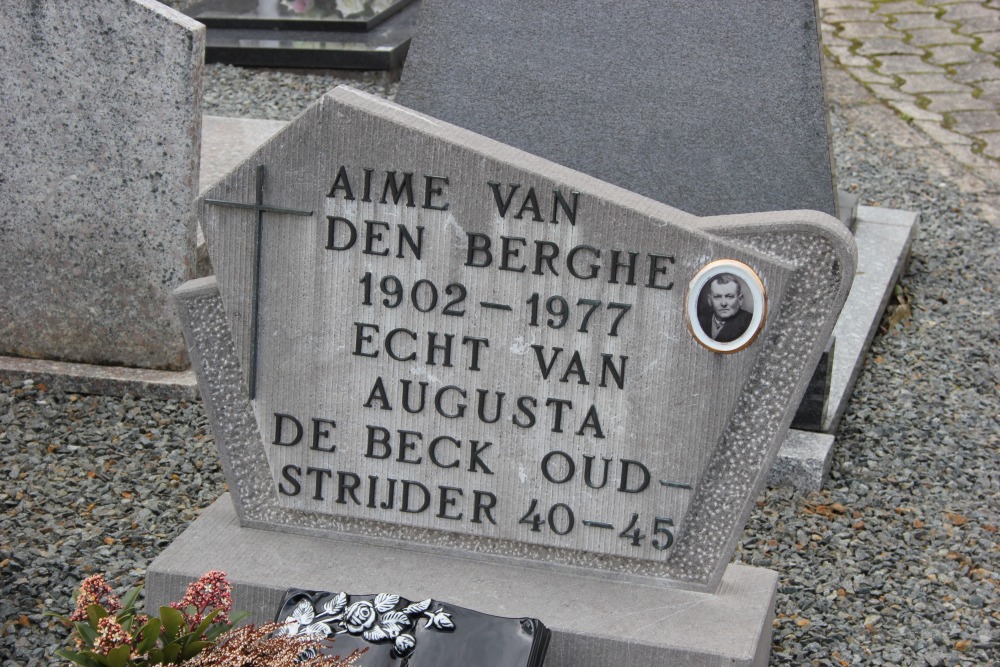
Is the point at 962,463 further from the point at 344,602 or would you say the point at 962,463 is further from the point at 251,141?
the point at 251,141

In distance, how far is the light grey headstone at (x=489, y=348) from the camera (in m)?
2.32

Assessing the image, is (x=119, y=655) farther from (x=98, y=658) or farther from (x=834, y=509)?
(x=834, y=509)

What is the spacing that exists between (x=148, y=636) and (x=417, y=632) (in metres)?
0.51

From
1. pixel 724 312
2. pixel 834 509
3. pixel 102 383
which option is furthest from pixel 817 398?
pixel 102 383

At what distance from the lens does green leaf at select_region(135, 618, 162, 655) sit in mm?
1975

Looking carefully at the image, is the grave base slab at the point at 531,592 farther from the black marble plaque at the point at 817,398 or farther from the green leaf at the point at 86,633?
the black marble plaque at the point at 817,398

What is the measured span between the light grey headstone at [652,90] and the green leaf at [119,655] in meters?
2.19

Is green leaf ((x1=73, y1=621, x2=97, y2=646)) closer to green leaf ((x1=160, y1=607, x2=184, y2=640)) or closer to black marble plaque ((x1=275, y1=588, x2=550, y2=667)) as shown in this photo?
green leaf ((x1=160, y1=607, x2=184, y2=640))

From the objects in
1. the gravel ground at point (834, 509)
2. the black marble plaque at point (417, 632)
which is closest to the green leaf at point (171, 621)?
the black marble plaque at point (417, 632)

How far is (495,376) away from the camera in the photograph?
2.46 metres

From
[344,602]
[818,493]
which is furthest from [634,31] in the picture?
[344,602]

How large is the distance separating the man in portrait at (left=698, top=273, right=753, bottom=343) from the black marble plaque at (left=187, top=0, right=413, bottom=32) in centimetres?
462

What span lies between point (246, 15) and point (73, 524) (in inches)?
163

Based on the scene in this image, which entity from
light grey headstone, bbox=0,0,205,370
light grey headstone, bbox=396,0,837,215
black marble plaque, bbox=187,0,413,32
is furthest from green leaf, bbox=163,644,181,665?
black marble plaque, bbox=187,0,413,32
